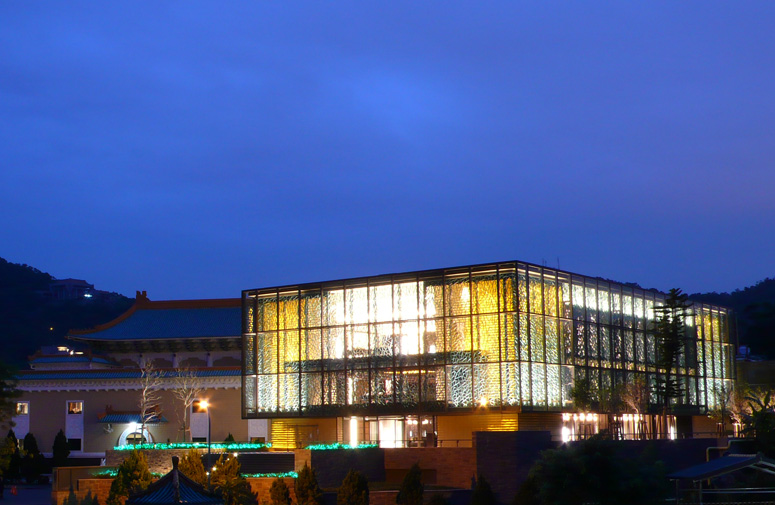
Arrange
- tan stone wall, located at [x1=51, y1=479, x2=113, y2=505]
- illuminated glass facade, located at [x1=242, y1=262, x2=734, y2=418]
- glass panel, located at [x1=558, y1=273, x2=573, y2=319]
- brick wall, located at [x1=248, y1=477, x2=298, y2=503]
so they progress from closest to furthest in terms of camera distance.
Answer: brick wall, located at [x1=248, y1=477, x2=298, y2=503]
tan stone wall, located at [x1=51, y1=479, x2=113, y2=505]
illuminated glass facade, located at [x1=242, y1=262, x2=734, y2=418]
glass panel, located at [x1=558, y1=273, x2=573, y2=319]

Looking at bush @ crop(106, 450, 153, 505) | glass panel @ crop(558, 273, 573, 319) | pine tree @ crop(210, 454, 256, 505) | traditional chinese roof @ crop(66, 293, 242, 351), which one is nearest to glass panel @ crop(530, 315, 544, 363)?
glass panel @ crop(558, 273, 573, 319)

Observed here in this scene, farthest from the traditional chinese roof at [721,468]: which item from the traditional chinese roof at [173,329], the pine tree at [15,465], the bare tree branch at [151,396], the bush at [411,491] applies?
the pine tree at [15,465]

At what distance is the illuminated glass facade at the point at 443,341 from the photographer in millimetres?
45938

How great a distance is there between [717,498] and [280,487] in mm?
16798

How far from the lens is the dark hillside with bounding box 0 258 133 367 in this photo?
114431mm

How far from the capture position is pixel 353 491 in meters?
38.9

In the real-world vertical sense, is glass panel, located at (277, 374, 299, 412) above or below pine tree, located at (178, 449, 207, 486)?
above

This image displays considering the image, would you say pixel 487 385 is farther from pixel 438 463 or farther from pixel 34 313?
pixel 34 313

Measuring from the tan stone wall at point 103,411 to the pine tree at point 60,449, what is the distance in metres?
1.92

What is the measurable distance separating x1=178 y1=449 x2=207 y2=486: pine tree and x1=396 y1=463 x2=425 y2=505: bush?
8.12 m

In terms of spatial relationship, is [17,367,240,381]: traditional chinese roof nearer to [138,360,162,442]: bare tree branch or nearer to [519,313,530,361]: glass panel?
[138,360,162,442]: bare tree branch

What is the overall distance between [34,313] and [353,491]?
97.4 meters

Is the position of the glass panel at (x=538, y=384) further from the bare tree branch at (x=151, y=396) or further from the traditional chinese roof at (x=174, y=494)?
the bare tree branch at (x=151, y=396)

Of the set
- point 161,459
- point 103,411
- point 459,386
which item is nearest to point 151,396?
point 103,411
